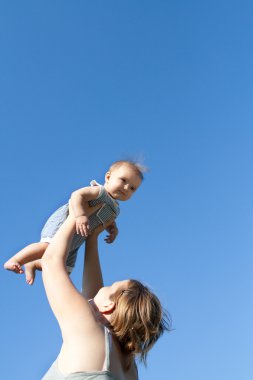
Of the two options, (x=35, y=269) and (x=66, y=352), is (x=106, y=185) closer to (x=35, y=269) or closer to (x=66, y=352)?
(x=35, y=269)

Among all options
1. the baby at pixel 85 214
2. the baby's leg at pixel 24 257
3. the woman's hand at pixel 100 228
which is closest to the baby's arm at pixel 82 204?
the baby at pixel 85 214

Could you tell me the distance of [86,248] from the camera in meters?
4.71

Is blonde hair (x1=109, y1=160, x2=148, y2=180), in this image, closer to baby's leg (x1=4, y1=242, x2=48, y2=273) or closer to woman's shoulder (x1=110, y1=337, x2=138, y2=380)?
baby's leg (x1=4, y1=242, x2=48, y2=273)

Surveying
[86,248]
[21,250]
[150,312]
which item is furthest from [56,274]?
[21,250]

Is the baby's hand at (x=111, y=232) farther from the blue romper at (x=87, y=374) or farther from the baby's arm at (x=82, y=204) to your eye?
the blue romper at (x=87, y=374)

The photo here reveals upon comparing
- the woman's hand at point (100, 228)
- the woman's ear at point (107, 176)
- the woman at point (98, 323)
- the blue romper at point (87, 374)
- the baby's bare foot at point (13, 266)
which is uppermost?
the woman's ear at point (107, 176)

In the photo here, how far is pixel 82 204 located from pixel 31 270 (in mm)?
946

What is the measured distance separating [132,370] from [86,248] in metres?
1.35

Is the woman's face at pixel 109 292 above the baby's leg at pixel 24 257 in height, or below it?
below

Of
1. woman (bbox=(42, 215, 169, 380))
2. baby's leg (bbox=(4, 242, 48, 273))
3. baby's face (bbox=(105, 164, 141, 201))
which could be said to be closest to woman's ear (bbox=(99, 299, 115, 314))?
woman (bbox=(42, 215, 169, 380))

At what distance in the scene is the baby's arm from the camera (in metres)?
4.25

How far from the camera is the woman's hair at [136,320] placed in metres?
3.50

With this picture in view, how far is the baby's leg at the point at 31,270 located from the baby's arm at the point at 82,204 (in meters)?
0.82

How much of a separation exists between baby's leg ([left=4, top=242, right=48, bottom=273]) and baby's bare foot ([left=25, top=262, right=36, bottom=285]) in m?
0.11
